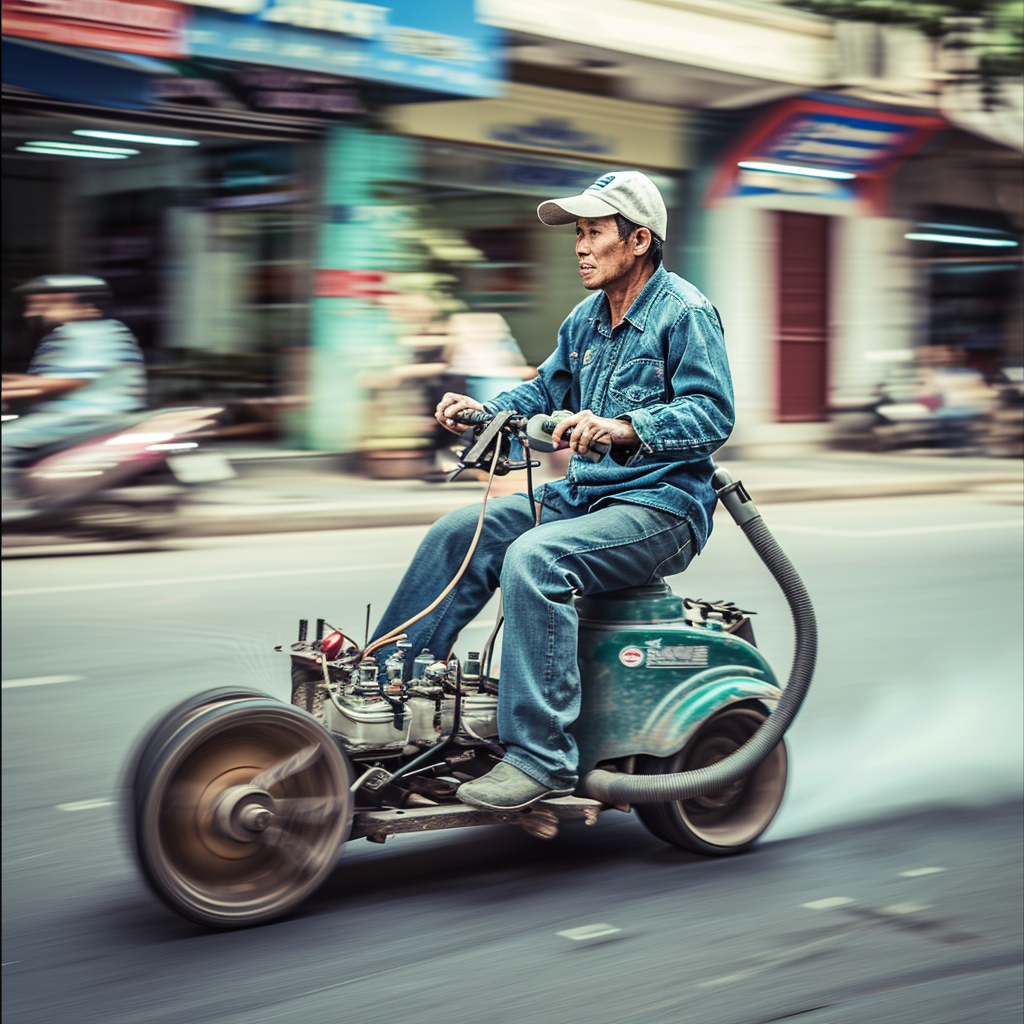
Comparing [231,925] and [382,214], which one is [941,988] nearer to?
[231,925]

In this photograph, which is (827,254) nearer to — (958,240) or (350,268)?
(958,240)

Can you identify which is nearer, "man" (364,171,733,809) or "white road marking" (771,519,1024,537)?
"man" (364,171,733,809)

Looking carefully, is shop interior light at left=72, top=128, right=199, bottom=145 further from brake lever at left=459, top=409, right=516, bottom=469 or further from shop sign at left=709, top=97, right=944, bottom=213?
brake lever at left=459, top=409, right=516, bottom=469

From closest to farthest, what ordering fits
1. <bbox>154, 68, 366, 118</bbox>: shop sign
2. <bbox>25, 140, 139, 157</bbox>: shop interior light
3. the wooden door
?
1. <bbox>154, 68, 366, 118</bbox>: shop sign
2. <bbox>25, 140, 139, 157</bbox>: shop interior light
3. the wooden door

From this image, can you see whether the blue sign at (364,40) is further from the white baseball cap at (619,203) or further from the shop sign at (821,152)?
the white baseball cap at (619,203)

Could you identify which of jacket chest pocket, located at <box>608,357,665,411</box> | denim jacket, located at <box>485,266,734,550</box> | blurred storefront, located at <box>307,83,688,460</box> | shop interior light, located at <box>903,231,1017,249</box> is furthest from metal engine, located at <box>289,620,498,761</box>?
shop interior light, located at <box>903,231,1017,249</box>

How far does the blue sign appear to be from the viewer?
12672 mm

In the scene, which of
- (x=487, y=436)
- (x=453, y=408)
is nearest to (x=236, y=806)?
(x=487, y=436)

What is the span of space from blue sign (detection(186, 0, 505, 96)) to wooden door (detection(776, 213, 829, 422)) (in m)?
5.79

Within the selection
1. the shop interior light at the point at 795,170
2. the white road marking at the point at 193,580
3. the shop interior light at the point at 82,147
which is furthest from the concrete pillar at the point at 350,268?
the shop interior light at the point at 795,170

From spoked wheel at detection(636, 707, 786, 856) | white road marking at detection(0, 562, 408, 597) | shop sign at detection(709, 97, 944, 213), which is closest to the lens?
spoked wheel at detection(636, 707, 786, 856)

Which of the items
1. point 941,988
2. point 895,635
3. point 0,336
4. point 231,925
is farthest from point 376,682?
point 0,336

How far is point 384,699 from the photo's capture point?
13.0ft

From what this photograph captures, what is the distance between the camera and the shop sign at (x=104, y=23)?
1147 cm
